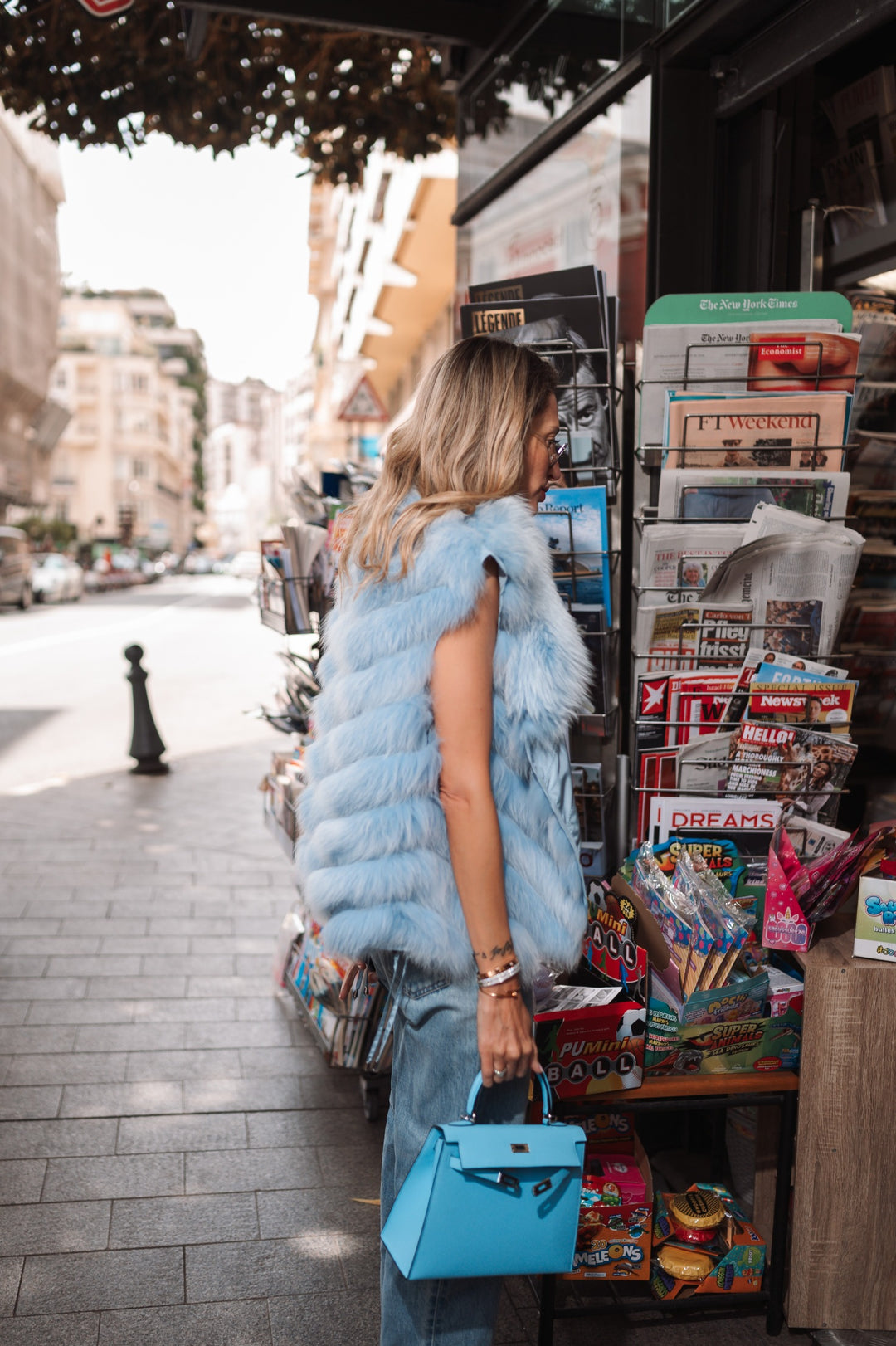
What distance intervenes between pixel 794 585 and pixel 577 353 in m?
0.76

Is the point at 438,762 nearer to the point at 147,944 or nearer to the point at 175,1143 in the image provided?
the point at 175,1143

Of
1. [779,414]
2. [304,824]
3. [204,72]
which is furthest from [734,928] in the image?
[204,72]

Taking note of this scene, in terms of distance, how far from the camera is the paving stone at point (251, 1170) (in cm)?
315

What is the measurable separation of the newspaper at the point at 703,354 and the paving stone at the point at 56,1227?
7.71 feet

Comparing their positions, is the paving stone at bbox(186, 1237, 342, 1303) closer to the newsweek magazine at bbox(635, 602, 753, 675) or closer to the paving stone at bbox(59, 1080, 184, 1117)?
the paving stone at bbox(59, 1080, 184, 1117)

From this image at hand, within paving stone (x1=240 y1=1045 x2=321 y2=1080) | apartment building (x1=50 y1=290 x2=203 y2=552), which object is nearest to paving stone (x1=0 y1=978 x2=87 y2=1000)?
paving stone (x1=240 y1=1045 x2=321 y2=1080)

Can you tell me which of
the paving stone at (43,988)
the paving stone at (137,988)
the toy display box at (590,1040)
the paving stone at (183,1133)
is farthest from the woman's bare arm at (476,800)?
the paving stone at (43,988)

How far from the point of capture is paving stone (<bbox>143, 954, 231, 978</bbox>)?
469cm

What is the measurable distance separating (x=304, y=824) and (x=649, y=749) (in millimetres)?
988

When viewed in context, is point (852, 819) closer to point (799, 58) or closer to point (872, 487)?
point (872, 487)

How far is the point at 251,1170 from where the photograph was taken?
3.23 metres

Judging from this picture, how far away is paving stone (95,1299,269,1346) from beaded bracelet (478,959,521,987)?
3.95 ft

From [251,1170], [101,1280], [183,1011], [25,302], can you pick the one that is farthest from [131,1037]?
[25,302]

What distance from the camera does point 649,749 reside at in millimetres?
2775
